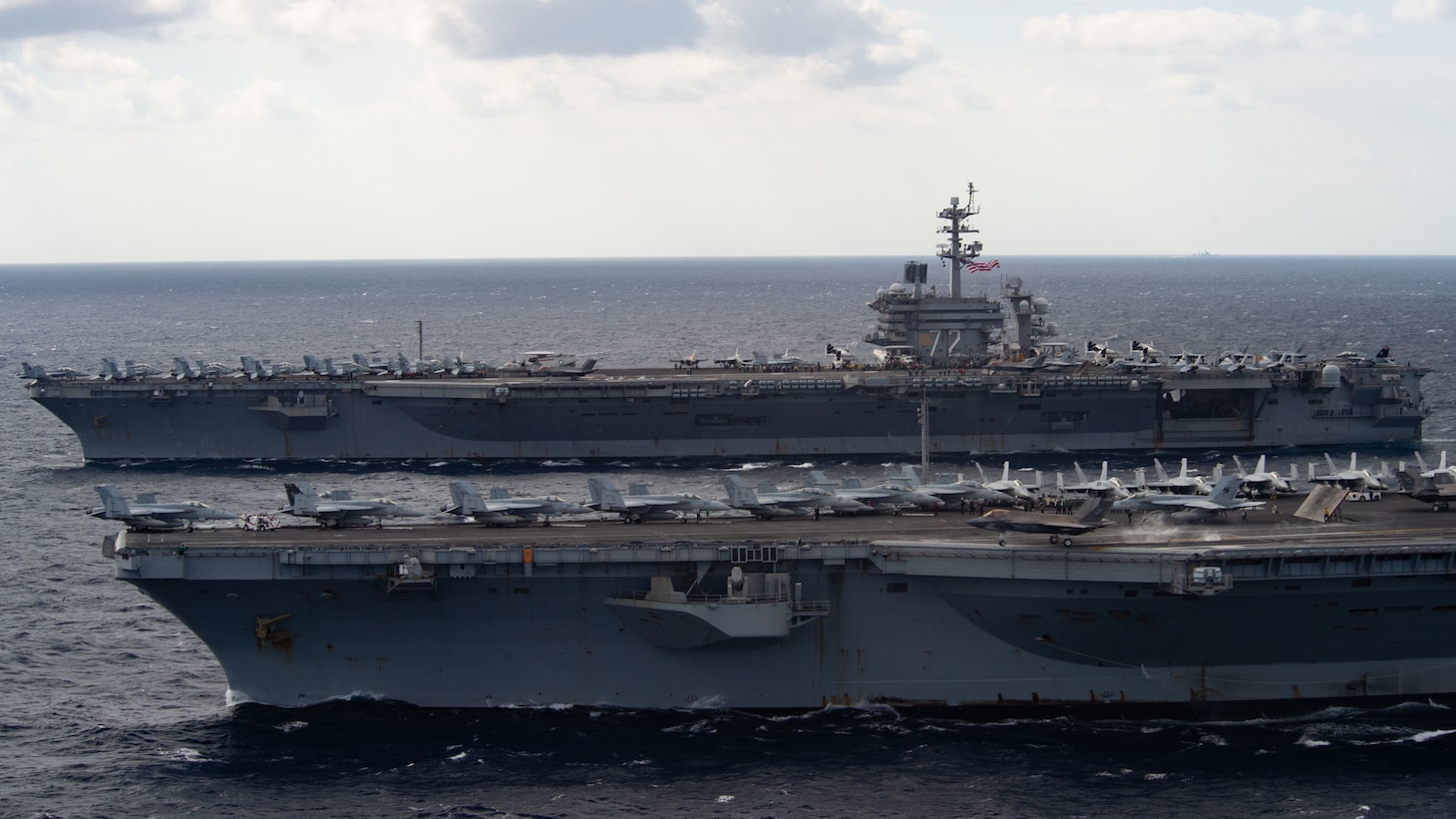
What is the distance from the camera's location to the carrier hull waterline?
22.3 m

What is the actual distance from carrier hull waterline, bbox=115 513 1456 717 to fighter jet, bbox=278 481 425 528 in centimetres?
209

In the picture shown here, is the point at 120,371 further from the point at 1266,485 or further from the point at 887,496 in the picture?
the point at 1266,485

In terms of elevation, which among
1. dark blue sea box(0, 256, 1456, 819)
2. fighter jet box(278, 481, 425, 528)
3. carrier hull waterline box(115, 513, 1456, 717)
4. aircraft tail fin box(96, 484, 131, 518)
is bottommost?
dark blue sea box(0, 256, 1456, 819)

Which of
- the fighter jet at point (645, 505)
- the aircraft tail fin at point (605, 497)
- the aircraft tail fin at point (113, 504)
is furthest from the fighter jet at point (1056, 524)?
the aircraft tail fin at point (113, 504)

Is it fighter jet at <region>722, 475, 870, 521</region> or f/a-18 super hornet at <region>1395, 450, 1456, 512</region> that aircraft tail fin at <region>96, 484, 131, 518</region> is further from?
f/a-18 super hornet at <region>1395, 450, 1456, 512</region>

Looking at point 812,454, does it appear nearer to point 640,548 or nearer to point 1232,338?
point 640,548

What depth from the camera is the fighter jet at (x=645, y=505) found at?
2611 centimetres

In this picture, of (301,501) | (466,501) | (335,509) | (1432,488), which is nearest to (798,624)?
(466,501)

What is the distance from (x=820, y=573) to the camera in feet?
74.8

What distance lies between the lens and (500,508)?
25750mm

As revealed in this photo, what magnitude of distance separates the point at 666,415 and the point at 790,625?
78.5 ft

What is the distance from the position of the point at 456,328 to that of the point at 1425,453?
264 ft

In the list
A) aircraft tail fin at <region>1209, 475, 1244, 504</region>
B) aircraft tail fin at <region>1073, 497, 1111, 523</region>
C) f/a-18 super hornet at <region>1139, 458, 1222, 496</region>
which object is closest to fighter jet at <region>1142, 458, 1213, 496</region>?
f/a-18 super hornet at <region>1139, 458, 1222, 496</region>

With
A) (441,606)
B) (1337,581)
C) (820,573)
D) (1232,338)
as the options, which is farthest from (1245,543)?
(1232,338)
